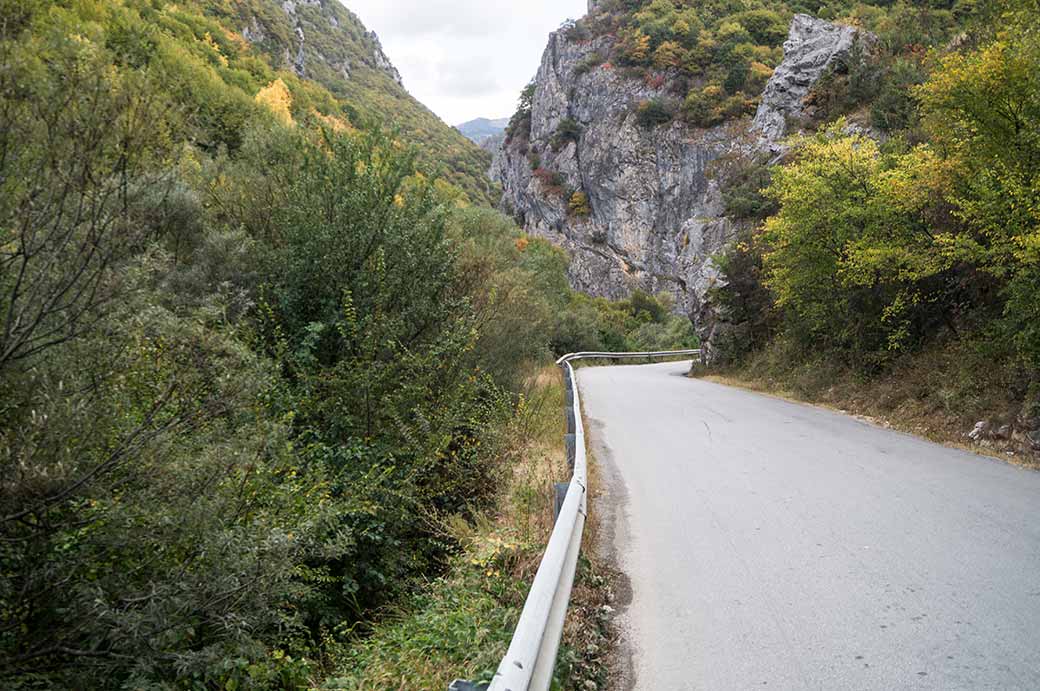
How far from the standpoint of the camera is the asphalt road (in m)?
3.21

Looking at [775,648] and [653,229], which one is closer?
[775,648]

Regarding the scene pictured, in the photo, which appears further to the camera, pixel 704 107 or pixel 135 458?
pixel 704 107

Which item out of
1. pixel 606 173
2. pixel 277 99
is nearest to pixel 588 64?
pixel 606 173

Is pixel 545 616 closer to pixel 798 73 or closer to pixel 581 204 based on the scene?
pixel 798 73

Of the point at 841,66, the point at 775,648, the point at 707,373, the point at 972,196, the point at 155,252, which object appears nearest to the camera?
the point at 775,648

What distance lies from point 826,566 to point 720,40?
6867 cm

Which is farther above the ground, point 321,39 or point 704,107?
point 321,39

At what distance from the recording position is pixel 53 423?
3738 mm

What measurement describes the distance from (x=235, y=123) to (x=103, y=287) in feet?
72.2

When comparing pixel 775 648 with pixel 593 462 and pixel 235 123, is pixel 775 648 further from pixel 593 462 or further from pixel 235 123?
pixel 235 123

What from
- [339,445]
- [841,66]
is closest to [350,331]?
A: [339,445]

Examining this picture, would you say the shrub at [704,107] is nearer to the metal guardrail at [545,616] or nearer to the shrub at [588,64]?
the shrub at [588,64]

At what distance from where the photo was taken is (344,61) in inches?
4245

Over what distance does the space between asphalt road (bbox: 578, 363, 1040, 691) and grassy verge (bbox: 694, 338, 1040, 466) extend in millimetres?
1375
